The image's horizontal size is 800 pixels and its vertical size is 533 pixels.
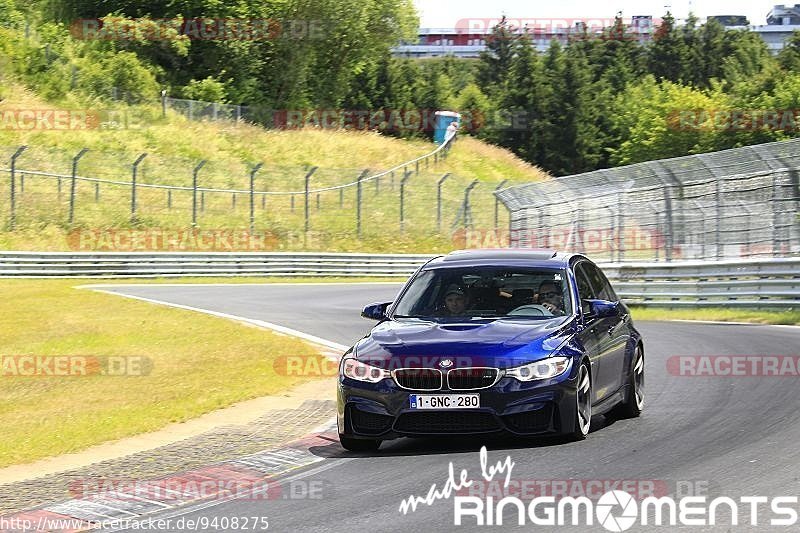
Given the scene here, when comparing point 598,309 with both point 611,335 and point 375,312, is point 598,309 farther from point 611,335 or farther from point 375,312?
point 375,312

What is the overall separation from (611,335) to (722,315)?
14.8m

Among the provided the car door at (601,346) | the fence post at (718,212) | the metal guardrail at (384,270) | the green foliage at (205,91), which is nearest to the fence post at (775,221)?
the metal guardrail at (384,270)

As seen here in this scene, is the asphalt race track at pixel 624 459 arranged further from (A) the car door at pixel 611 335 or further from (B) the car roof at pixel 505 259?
(B) the car roof at pixel 505 259

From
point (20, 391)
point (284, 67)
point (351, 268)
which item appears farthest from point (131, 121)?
point (20, 391)

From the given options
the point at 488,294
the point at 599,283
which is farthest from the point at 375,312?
the point at 599,283

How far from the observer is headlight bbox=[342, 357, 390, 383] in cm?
951

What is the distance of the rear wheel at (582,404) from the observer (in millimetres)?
9578

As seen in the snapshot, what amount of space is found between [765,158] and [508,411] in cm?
1736

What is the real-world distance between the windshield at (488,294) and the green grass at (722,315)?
1286cm

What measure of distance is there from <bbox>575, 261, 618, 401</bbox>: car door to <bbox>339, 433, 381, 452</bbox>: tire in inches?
70.2

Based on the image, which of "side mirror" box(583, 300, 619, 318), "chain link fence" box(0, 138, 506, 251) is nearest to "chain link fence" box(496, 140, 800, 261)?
"chain link fence" box(0, 138, 506, 251)

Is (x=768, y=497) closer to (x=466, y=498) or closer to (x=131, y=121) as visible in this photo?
(x=466, y=498)

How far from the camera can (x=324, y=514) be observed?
24.8 ft

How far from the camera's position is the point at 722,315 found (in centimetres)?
2505
